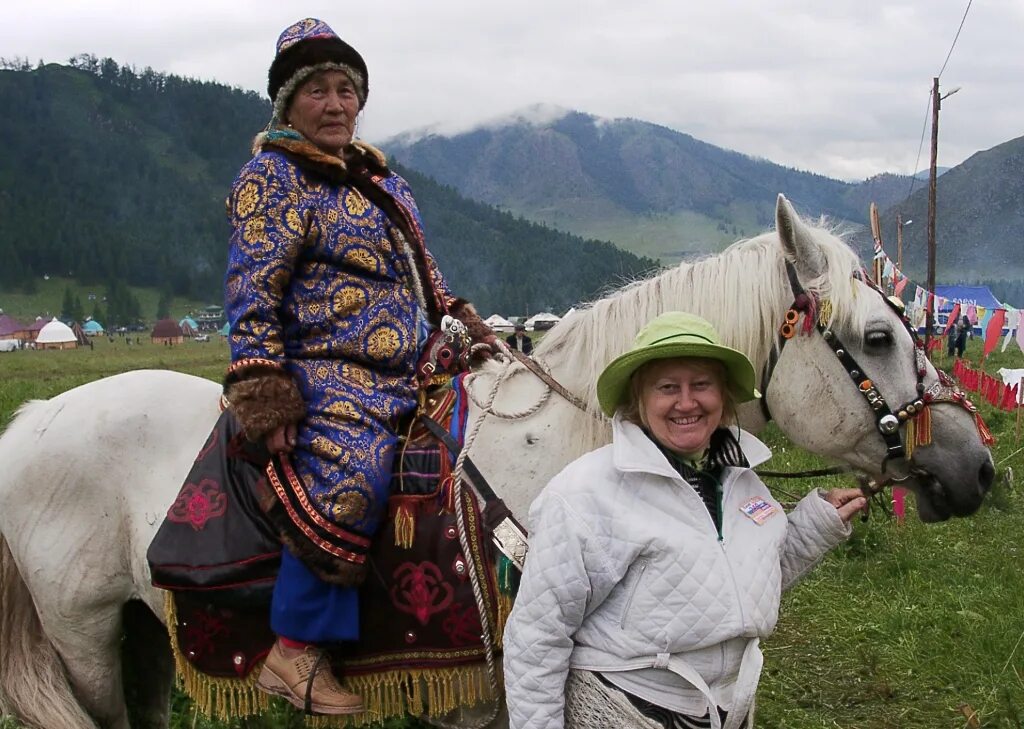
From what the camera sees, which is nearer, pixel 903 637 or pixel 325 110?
pixel 325 110

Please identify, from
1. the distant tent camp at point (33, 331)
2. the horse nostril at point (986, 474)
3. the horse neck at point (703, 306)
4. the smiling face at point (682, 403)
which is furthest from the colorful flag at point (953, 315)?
the distant tent camp at point (33, 331)

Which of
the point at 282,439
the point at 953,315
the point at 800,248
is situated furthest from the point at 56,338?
the point at 800,248

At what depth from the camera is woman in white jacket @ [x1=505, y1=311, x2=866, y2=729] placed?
73.3 inches

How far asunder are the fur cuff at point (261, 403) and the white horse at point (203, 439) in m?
0.60

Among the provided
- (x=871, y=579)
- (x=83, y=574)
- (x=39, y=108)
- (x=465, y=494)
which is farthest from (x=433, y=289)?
(x=39, y=108)

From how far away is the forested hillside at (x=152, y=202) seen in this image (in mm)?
112438

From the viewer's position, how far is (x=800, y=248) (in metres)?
2.62

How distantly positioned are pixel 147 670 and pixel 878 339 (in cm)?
325

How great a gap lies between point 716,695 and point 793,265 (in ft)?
4.52

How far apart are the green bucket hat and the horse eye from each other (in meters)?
0.68

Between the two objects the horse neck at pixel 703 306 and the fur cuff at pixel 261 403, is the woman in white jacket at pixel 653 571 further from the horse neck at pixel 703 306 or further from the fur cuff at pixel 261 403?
the fur cuff at pixel 261 403

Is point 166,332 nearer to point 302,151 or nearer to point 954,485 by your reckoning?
point 302,151

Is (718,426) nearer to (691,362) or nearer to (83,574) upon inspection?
(691,362)

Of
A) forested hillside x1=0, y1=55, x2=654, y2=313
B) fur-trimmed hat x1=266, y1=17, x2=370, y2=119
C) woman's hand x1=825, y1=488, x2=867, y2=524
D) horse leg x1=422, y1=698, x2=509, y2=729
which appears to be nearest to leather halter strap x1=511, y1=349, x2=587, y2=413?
woman's hand x1=825, y1=488, x2=867, y2=524
